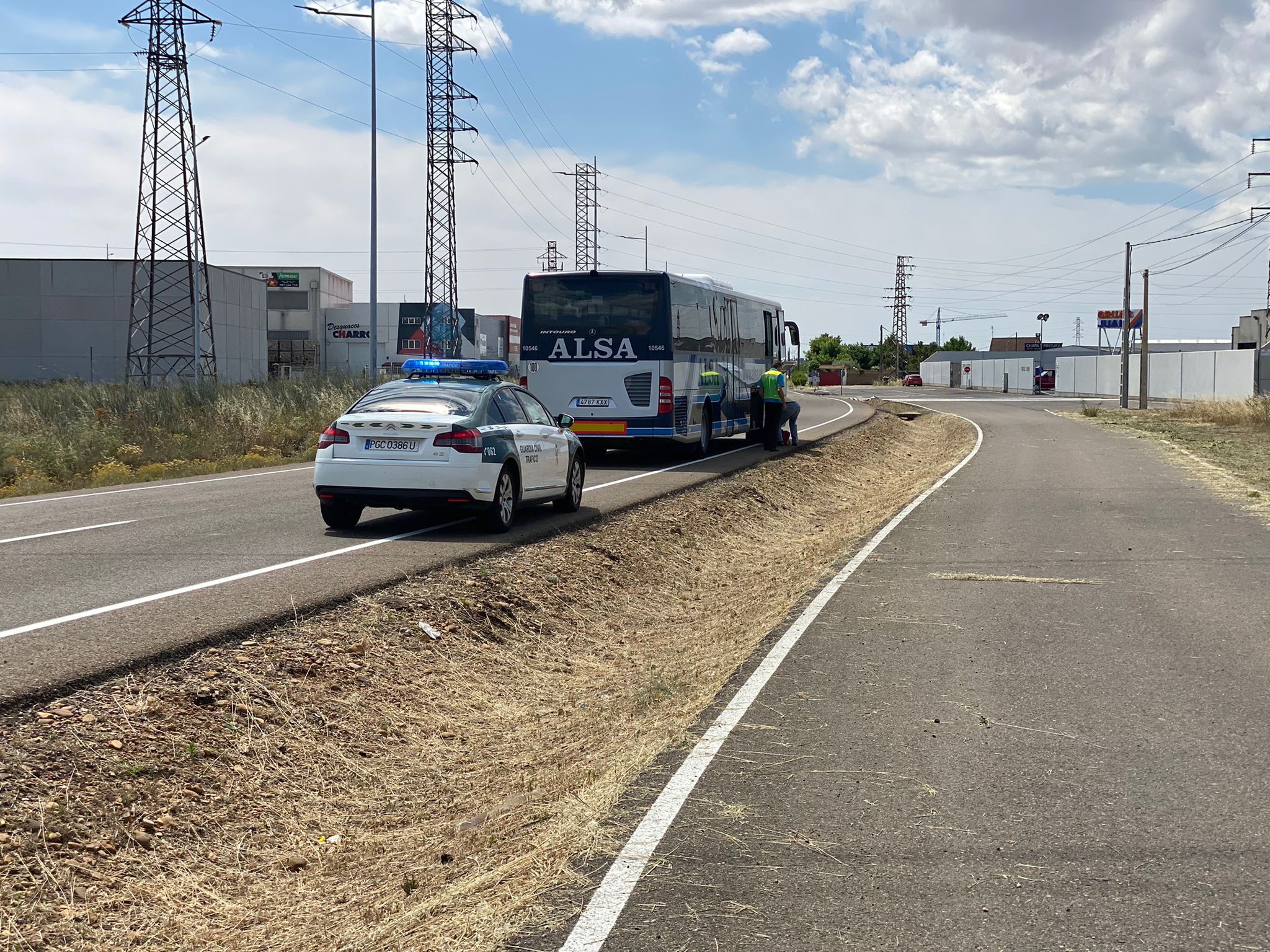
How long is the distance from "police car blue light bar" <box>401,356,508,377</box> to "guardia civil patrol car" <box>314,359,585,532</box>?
280 millimetres

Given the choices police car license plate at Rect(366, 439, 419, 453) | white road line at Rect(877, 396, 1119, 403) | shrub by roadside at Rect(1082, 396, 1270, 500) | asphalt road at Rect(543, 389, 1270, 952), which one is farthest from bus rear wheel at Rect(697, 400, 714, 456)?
white road line at Rect(877, 396, 1119, 403)

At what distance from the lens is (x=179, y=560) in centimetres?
1091

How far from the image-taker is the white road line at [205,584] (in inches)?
313

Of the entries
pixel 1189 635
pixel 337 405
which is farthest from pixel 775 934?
pixel 337 405

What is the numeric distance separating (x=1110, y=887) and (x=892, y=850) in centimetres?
79

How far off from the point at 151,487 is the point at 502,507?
27.0 ft

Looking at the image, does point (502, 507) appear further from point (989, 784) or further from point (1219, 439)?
point (1219, 439)

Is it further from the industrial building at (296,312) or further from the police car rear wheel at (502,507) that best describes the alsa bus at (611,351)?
Result: the industrial building at (296,312)

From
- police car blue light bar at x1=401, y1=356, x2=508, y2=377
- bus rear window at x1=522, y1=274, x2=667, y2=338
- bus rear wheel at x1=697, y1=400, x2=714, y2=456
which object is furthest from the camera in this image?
bus rear wheel at x1=697, y1=400, x2=714, y2=456

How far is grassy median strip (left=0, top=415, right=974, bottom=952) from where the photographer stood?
4719mm

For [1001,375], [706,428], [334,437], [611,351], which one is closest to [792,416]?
[706,428]

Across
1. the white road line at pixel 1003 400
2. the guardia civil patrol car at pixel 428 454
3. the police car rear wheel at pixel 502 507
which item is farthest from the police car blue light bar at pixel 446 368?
the white road line at pixel 1003 400

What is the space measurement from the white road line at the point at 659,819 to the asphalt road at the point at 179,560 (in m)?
3.18

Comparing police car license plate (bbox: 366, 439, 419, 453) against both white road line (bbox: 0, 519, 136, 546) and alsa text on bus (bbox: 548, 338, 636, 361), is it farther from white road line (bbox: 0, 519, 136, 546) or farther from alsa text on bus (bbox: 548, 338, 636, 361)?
alsa text on bus (bbox: 548, 338, 636, 361)
